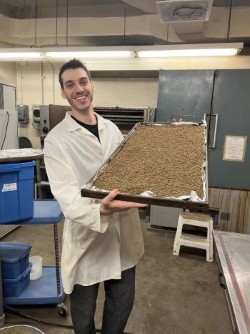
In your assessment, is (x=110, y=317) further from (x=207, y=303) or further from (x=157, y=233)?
(x=157, y=233)

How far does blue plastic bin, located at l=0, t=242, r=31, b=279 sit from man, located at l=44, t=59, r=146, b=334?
848 mm

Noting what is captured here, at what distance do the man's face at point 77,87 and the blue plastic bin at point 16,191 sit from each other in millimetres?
636

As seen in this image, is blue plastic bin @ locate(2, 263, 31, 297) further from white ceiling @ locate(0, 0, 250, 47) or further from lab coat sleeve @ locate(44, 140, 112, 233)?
white ceiling @ locate(0, 0, 250, 47)

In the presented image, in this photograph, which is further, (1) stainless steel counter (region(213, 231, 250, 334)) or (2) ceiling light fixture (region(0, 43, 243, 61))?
(2) ceiling light fixture (region(0, 43, 243, 61))

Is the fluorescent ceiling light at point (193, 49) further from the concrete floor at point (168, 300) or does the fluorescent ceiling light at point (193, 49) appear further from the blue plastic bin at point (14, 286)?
the blue plastic bin at point (14, 286)

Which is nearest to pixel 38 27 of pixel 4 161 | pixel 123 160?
pixel 4 161

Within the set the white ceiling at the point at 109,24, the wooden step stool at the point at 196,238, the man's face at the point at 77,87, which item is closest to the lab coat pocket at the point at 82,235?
the man's face at the point at 77,87

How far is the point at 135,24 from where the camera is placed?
146 inches

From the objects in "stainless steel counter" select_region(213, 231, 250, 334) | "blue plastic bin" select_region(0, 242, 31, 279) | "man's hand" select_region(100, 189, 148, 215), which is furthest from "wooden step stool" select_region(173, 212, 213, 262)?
"man's hand" select_region(100, 189, 148, 215)

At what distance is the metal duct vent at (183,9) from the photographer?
1.94 m

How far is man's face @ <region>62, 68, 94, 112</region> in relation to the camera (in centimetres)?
121

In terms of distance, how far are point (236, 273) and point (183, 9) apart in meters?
1.99

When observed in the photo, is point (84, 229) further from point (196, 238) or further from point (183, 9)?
point (196, 238)

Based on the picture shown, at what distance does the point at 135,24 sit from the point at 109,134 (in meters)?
3.05
